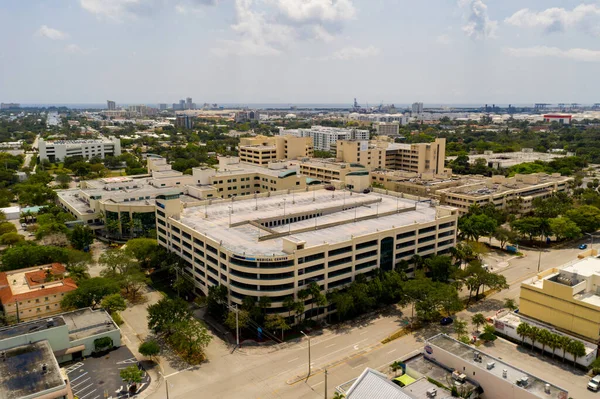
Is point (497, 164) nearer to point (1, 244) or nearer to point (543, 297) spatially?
point (543, 297)

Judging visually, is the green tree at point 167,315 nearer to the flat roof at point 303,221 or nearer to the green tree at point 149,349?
the green tree at point 149,349

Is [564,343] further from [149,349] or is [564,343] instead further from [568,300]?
[149,349]

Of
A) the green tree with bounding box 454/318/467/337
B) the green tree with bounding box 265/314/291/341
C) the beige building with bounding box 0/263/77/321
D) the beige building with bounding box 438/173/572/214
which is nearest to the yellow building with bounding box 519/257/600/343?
the green tree with bounding box 454/318/467/337

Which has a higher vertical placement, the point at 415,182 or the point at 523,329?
the point at 415,182

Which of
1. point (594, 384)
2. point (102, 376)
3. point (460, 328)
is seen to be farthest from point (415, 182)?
point (102, 376)

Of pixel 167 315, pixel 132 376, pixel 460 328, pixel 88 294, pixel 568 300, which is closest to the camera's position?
pixel 132 376

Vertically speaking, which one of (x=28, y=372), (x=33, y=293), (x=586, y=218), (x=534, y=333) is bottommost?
(x=534, y=333)

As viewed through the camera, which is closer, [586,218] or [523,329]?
[523,329]
